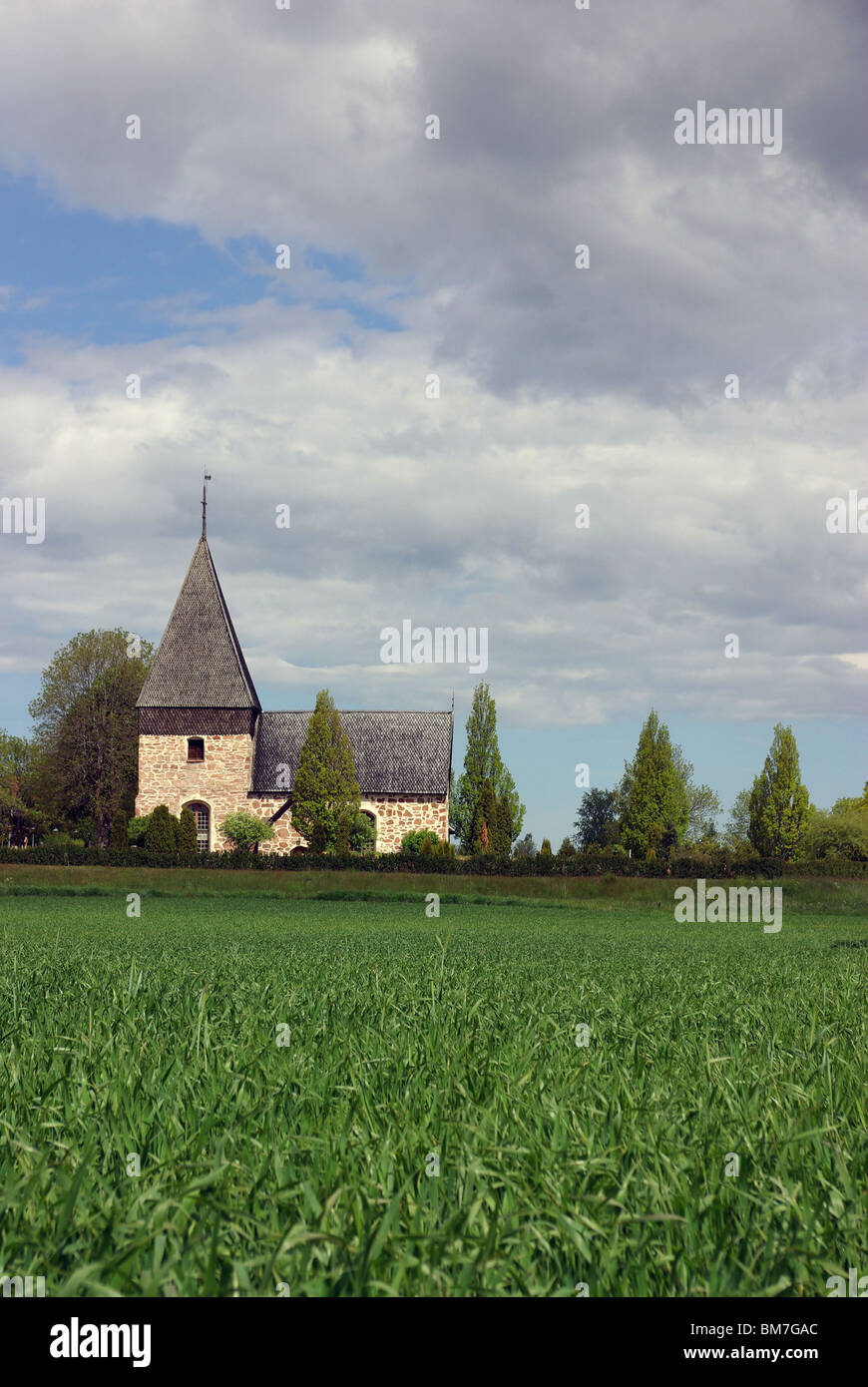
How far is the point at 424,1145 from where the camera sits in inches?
102

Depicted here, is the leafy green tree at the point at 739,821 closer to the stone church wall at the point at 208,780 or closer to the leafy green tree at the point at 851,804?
the leafy green tree at the point at 851,804

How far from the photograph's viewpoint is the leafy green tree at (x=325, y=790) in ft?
182

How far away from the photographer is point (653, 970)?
9297 millimetres

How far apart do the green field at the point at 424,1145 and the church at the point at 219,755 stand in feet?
178

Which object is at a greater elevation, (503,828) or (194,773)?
(194,773)

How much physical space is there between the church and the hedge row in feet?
36.7

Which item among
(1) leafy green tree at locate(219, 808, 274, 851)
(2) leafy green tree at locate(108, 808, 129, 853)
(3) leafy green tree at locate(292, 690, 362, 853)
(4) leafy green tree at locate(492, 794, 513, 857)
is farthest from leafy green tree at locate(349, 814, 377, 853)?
(2) leafy green tree at locate(108, 808, 129, 853)

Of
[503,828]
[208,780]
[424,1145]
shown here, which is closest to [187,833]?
[208,780]

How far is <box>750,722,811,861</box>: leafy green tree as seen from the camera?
72.0 meters

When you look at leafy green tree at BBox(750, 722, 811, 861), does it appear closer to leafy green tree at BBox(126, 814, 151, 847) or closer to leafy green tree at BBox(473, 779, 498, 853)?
leafy green tree at BBox(473, 779, 498, 853)

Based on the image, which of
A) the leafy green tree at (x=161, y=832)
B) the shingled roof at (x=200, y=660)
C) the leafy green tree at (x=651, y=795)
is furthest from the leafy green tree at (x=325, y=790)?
the leafy green tree at (x=651, y=795)

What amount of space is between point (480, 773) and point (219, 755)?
854 inches

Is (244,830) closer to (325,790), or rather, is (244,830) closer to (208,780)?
(208,780)

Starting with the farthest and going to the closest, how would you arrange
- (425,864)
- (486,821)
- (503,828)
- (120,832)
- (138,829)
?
(503,828) < (486,821) < (120,832) < (138,829) < (425,864)
